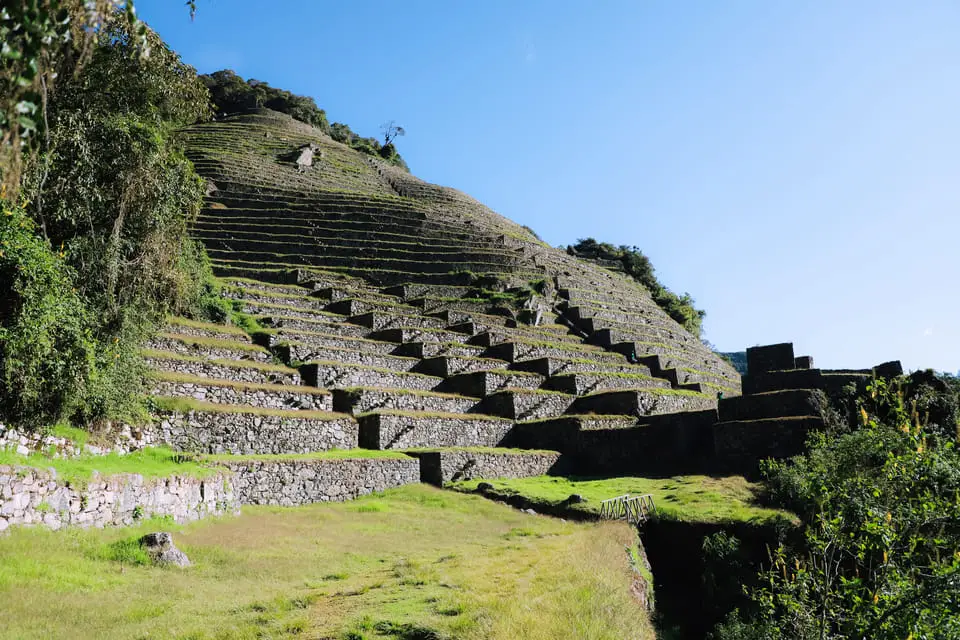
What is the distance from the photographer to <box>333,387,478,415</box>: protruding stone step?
57.6ft

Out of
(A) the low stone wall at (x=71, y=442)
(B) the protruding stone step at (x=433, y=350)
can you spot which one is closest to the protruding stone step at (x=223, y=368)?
(A) the low stone wall at (x=71, y=442)

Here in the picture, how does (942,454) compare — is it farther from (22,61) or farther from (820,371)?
(820,371)

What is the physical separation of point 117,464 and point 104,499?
1.29 meters

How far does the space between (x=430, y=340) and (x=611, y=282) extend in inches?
820

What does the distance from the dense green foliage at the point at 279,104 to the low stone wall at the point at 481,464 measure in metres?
58.8

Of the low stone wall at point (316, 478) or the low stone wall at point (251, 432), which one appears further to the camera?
the low stone wall at point (251, 432)

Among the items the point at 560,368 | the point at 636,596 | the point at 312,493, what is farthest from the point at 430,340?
the point at 636,596

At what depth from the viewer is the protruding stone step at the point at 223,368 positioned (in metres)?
15.2

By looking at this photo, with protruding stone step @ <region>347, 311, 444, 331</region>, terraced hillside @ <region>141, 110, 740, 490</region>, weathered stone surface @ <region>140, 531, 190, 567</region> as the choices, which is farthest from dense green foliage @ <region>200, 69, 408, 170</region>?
weathered stone surface @ <region>140, 531, 190, 567</region>

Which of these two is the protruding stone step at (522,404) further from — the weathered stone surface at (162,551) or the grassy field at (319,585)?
the weathered stone surface at (162,551)

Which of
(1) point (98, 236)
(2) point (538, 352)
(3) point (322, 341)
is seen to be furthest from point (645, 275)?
(1) point (98, 236)

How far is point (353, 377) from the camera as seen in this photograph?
18.8 metres

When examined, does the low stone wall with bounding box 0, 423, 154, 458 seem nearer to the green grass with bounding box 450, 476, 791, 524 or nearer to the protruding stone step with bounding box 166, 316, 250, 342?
the protruding stone step with bounding box 166, 316, 250, 342

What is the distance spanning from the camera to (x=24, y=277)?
32.5 ft
